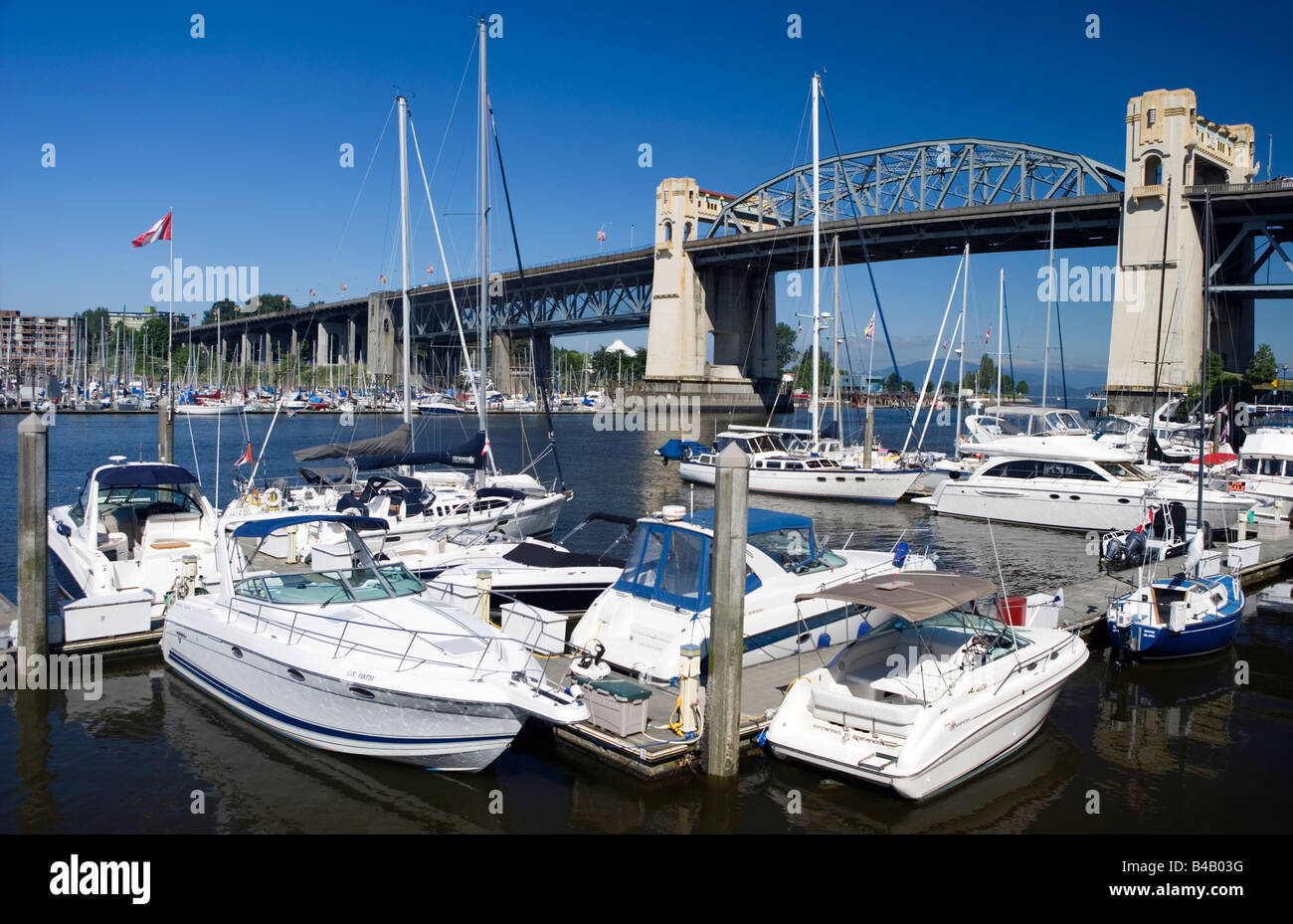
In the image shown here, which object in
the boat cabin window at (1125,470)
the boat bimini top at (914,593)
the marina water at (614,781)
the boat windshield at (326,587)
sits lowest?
the marina water at (614,781)

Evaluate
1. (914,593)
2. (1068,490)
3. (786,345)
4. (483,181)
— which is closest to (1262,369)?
(1068,490)

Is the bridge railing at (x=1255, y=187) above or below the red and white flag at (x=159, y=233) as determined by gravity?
above

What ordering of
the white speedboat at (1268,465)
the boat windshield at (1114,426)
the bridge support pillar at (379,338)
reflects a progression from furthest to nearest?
the bridge support pillar at (379,338) → the boat windshield at (1114,426) → the white speedboat at (1268,465)

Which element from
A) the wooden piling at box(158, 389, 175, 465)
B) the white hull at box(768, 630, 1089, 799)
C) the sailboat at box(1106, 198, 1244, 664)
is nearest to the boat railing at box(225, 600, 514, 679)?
the white hull at box(768, 630, 1089, 799)

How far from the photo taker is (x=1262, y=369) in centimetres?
6594

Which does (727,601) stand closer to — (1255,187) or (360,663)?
(360,663)

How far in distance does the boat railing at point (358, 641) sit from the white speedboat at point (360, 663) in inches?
0.6

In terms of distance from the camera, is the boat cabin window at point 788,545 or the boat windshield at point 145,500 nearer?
the boat cabin window at point 788,545

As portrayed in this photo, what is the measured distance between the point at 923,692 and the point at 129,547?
1509cm

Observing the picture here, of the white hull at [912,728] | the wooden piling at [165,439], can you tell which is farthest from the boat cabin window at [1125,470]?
the wooden piling at [165,439]

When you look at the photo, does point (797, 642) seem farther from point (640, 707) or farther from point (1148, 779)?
point (1148, 779)

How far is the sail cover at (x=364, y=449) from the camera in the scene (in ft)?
86.2

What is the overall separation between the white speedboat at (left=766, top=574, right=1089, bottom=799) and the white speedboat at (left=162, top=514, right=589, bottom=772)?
271cm

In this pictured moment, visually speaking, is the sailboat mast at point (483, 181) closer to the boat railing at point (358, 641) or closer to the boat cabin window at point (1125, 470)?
the boat railing at point (358, 641)
